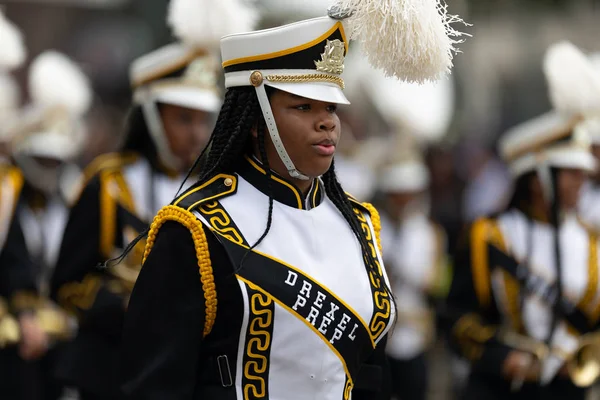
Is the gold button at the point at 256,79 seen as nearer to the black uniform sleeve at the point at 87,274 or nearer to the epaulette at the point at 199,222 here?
the epaulette at the point at 199,222

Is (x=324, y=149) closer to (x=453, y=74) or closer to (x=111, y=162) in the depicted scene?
(x=111, y=162)

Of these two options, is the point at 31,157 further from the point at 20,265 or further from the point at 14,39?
the point at 20,265

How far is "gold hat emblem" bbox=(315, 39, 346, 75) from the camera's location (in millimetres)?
3988

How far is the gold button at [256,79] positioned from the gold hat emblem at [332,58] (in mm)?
187

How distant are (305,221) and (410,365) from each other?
5469 mm

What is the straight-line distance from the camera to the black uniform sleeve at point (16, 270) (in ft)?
24.3

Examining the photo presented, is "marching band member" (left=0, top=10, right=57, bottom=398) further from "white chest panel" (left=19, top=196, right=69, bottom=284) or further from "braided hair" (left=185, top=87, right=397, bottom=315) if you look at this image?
"braided hair" (left=185, top=87, right=397, bottom=315)

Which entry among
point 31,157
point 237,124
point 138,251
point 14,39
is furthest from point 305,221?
point 31,157

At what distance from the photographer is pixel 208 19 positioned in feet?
19.9

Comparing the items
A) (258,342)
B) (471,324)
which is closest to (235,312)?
(258,342)

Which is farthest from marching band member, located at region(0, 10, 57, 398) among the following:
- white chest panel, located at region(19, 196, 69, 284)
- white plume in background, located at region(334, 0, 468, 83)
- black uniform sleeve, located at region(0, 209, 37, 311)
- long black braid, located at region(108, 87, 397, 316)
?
white plume in background, located at region(334, 0, 468, 83)

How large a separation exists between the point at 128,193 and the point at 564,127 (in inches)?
105

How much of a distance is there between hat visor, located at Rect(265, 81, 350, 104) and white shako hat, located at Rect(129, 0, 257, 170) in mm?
2103

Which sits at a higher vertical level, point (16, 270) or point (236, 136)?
point (236, 136)
